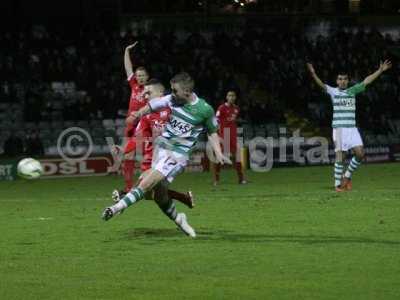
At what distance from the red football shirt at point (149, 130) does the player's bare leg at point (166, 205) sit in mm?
2273

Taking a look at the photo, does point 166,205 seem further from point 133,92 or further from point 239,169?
point 239,169

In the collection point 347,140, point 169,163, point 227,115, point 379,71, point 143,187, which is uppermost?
point 379,71

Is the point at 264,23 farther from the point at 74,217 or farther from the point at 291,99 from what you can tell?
the point at 74,217

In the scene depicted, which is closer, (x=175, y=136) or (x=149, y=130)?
(x=175, y=136)

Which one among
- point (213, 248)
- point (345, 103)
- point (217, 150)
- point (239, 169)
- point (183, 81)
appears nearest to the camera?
point (213, 248)

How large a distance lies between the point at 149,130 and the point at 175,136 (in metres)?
3.35

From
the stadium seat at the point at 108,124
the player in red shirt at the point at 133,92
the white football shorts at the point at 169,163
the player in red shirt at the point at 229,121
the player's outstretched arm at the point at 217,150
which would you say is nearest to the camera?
the player's outstretched arm at the point at 217,150

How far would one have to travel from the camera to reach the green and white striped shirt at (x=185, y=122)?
1283cm

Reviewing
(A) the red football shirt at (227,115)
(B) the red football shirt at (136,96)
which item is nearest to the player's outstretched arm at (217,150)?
(B) the red football shirt at (136,96)

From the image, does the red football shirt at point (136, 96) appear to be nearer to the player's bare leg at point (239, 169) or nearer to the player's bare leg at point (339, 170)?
the player's bare leg at point (339, 170)

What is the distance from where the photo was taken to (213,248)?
11984 mm

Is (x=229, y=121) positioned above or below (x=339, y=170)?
above

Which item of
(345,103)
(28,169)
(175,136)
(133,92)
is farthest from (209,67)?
(175,136)

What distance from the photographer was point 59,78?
32594 millimetres
